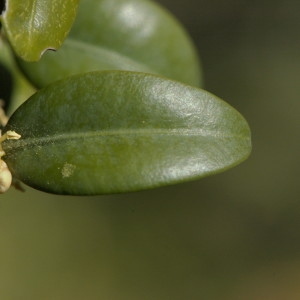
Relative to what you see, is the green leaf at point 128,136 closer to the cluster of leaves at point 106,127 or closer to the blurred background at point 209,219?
the cluster of leaves at point 106,127

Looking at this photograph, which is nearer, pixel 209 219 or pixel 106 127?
pixel 106 127

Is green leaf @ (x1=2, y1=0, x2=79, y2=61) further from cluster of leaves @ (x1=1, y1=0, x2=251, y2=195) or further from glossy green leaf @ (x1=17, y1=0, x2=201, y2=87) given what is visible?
glossy green leaf @ (x1=17, y1=0, x2=201, y2=87)

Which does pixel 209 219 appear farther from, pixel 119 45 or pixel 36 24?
pixel 36 24

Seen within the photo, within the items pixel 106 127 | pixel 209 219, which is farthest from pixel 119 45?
pixel 209 219

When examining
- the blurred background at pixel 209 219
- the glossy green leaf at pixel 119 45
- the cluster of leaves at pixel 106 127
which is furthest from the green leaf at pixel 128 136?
the blurred background at pixel 209 219

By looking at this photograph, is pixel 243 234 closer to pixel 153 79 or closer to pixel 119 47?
pixel 119 47

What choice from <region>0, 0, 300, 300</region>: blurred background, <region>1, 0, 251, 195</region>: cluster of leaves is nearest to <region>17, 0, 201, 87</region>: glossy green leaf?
<region>1, 0, 251, 195</region>: cluster of leaves
